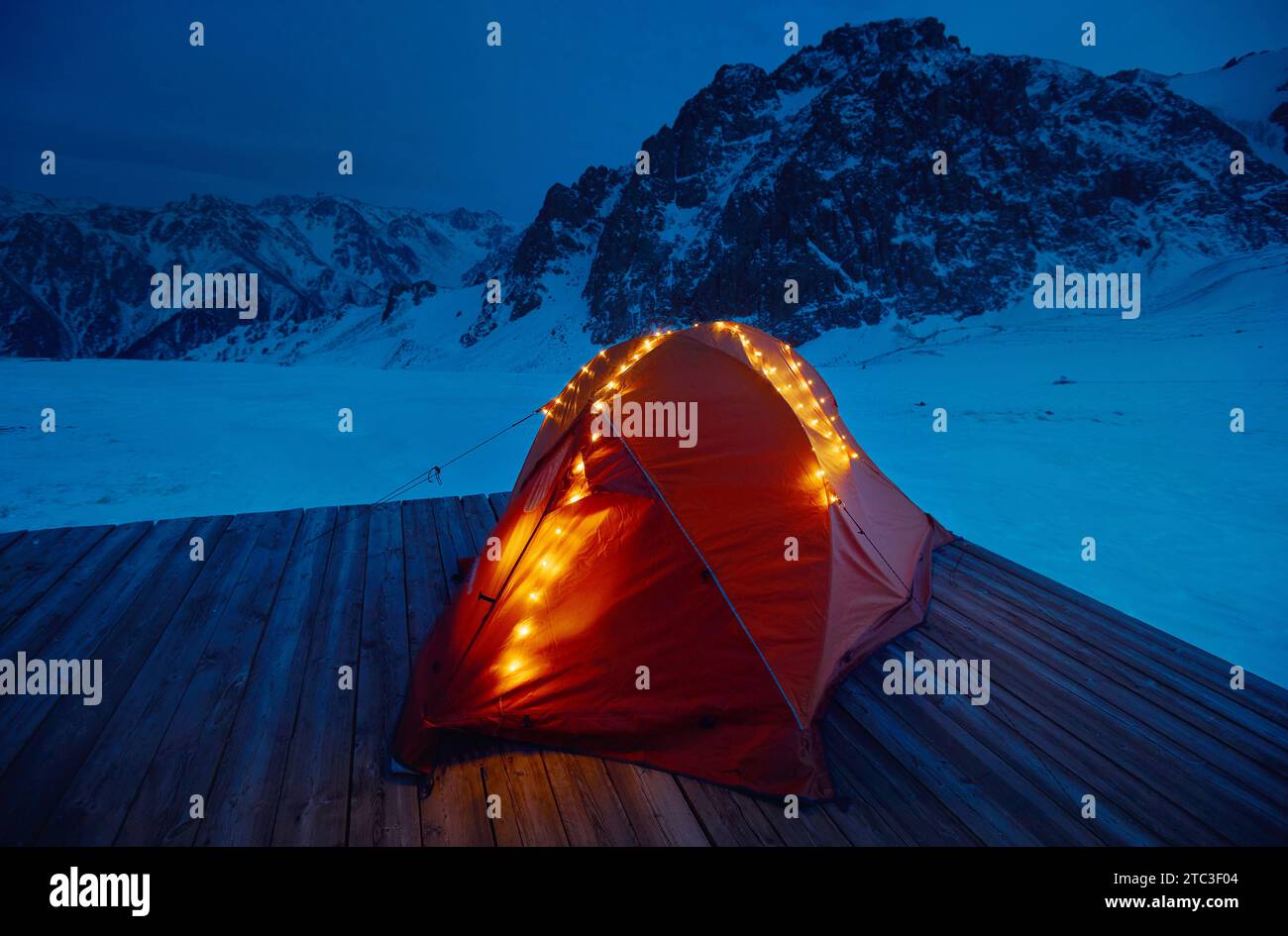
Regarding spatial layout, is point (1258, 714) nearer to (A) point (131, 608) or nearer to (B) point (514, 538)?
(B) point (514, 538)

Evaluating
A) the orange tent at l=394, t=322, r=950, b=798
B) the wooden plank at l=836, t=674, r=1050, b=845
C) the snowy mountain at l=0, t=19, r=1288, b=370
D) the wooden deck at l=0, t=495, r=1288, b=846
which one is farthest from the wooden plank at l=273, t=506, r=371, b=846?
the snowy mountain at l=0, t=19, r=1288, b=370

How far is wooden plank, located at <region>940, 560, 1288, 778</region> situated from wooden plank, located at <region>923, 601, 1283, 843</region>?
23 centimetres

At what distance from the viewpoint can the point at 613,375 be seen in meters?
4.52

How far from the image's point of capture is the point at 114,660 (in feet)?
13.7

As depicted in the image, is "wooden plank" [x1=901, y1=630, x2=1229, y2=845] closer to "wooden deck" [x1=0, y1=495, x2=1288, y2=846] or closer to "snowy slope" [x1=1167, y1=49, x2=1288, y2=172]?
"wooden deck" [x1=0, y1=495, x2=1288, y2=846]

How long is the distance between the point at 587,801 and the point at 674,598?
3.89 feet

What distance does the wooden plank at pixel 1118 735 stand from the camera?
9.46 ft

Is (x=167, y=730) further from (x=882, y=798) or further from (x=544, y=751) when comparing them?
(x=882, y=798)

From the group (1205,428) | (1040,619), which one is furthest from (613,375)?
(1205,428)

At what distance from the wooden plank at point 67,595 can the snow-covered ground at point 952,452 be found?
1521 mm

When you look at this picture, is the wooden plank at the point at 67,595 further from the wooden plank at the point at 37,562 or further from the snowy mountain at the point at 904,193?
the snowy mountain at the point at 904,193

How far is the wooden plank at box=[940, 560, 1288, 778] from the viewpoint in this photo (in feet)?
10.9

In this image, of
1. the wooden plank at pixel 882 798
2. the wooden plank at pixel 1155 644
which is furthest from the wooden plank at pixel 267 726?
the wooden plank at pixel 1155 644
